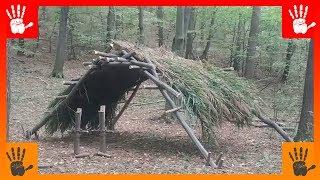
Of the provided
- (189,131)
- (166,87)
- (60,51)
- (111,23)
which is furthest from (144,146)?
(111,23)

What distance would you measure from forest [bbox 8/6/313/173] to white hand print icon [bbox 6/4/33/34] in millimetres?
1629

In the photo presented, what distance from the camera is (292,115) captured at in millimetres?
15164

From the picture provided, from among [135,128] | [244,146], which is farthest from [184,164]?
[135,128]

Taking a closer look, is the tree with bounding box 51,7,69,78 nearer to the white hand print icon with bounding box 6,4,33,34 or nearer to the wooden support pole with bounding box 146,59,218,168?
the wooden support pole with bounding box 146,59,218,168

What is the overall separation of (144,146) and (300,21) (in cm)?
487

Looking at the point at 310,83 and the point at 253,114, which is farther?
the point at 253,114

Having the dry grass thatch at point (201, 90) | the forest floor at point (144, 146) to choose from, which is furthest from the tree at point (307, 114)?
the dry grass thatch at point (201, 90)

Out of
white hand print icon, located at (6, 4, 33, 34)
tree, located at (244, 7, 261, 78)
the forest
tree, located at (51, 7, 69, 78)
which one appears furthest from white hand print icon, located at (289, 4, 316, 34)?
tree, located at (51, 7, 69, 78)

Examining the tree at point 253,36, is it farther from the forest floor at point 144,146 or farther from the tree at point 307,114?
the tree at point 307,114

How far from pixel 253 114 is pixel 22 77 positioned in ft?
37.6

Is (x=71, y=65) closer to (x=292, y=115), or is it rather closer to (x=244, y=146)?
(x=292, y=115)

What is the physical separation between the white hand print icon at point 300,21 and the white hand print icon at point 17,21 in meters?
3.78

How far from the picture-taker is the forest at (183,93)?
27.4 ft

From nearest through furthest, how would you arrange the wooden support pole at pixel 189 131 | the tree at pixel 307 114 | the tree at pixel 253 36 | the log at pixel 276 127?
1. the wooden support pole at pixel 189 131
2. the tree at pixel 307 114
3. the log at pixel 276 127
4. the tree at pixel 253 36
